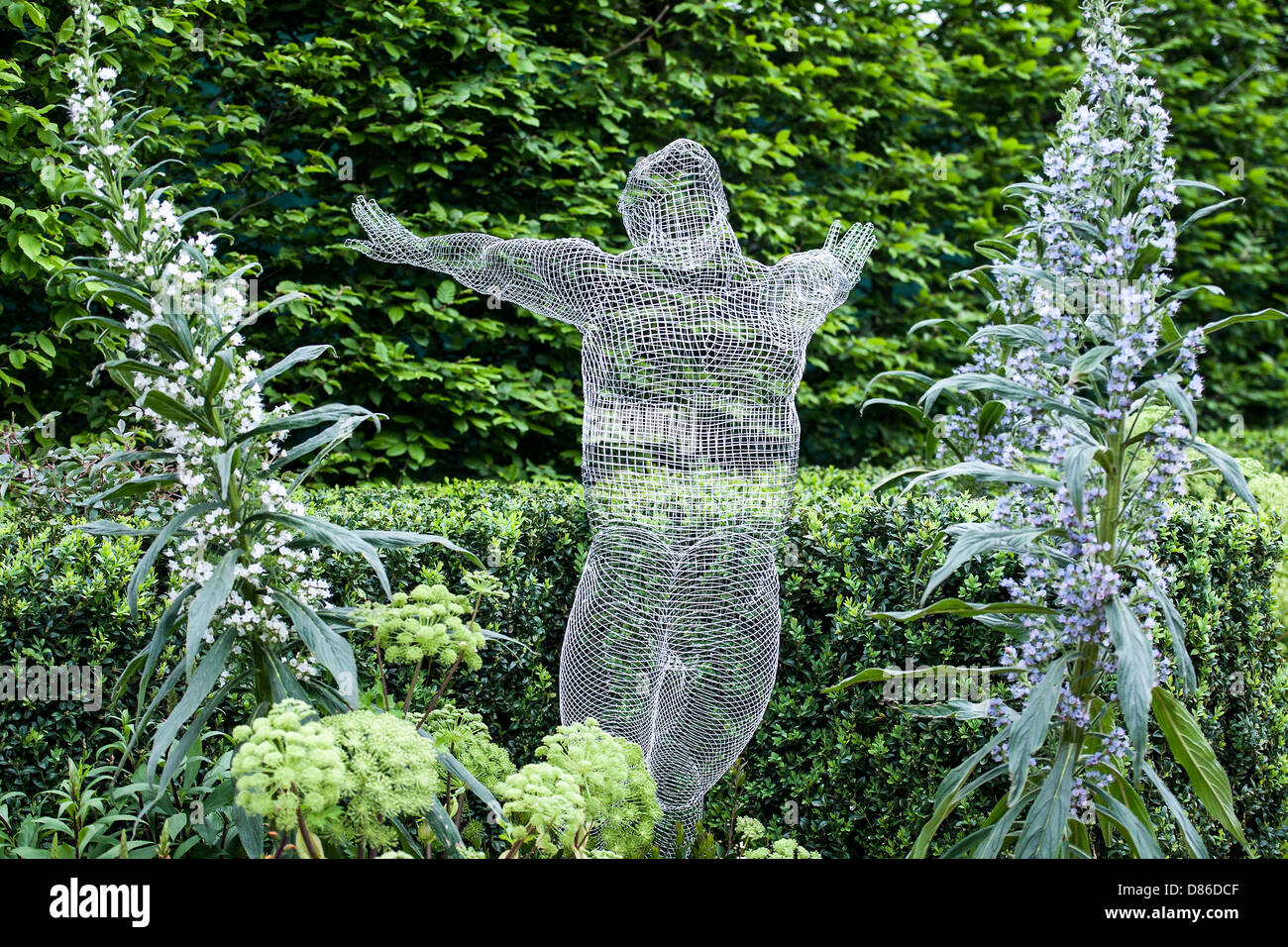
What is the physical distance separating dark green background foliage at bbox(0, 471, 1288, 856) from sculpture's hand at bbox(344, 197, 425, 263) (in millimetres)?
906

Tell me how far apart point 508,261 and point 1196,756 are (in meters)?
2.32

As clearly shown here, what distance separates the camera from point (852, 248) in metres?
3.59

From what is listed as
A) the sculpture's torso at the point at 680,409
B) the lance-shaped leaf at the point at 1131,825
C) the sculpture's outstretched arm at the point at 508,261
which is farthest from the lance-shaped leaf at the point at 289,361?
the lance-shaped leaf at the point at 1131,825

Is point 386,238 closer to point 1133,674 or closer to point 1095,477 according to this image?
point 1095,477

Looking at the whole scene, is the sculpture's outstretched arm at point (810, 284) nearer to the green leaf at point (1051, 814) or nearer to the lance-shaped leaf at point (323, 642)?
the green leaf at point (1051, 814)

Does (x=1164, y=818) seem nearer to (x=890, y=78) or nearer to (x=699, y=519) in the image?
(x=699, y=519)

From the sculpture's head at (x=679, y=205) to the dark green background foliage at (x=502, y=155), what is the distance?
2.21 metres

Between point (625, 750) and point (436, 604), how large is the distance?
0.72m

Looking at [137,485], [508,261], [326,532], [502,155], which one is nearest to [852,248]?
[508,261]

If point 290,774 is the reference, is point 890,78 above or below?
above

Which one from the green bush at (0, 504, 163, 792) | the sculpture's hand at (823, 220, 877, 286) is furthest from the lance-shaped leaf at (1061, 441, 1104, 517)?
the green bush at (0, 504, 163, 792)

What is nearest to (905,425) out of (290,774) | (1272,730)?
(1272,730)

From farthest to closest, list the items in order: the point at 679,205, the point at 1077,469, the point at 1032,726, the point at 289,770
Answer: the point at 679,205 < the point at 1032,726 < the point at 1077,469 < the point at 289,770
